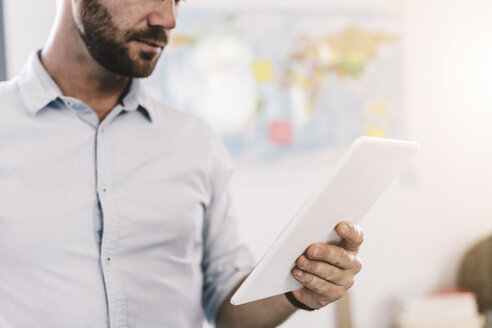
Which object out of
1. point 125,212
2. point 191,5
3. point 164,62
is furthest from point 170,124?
point 191,5

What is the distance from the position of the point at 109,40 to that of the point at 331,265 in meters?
0.64

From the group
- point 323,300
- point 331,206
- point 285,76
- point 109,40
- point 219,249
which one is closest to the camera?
point 331,206

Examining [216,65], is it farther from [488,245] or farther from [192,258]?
[488,245]

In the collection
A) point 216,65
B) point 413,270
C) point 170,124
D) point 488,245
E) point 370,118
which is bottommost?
point 413,270

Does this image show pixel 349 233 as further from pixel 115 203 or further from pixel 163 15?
pixel 163 15

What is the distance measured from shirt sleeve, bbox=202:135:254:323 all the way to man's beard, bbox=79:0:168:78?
0.29 metres

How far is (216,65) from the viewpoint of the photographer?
2.09 m

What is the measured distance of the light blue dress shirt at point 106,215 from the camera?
0.89 meters

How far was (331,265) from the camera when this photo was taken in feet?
2.64

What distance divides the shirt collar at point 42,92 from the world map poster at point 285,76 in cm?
94

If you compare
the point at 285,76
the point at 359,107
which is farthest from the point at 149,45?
the point at 359,107

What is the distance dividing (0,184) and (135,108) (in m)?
0.32

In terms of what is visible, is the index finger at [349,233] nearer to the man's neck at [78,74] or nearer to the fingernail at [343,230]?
the fingernail at [343,230]

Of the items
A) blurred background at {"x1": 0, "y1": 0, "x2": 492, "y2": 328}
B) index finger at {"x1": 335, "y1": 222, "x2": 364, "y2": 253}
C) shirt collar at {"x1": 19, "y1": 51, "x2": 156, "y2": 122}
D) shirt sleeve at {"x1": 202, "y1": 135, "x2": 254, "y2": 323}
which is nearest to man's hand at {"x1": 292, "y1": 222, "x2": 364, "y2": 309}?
index finger at {"x1": 335, "y1": 222, "x2": 364, "y2": 253}
